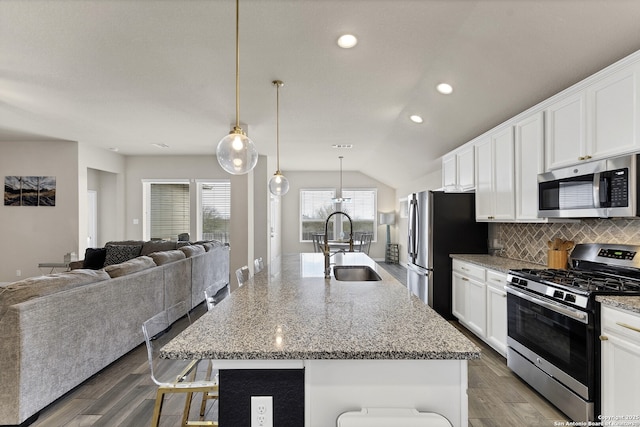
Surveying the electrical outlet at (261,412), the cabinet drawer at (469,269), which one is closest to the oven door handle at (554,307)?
the cabinet drawer at (469,269)

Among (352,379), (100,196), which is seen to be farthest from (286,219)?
(352,379)

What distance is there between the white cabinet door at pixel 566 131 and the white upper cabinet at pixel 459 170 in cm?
128

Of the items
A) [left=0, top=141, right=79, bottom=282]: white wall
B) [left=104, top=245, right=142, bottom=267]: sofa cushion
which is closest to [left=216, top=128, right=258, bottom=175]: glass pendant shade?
[left=104, top=245, right=142, bottom=267]: sofa cushion

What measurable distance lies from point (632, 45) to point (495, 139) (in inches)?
56.5

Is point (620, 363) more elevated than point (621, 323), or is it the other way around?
point (621, 323)

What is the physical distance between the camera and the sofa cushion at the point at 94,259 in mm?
5155

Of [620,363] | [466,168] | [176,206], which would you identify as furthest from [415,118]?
[176,206]

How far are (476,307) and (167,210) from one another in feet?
22.5

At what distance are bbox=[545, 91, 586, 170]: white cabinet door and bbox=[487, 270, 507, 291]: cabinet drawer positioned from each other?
0.98 m

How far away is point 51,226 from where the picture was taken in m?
6.14

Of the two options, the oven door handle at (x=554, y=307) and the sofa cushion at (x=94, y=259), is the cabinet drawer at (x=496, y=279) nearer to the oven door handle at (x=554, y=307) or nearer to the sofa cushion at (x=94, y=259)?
the oven door handle at (x=554, y=307)

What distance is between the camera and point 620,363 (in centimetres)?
178

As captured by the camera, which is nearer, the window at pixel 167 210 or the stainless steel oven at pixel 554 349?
the stainless steel oven at pixel 554 349

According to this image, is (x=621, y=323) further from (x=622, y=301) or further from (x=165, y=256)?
(x=165, y=256)
